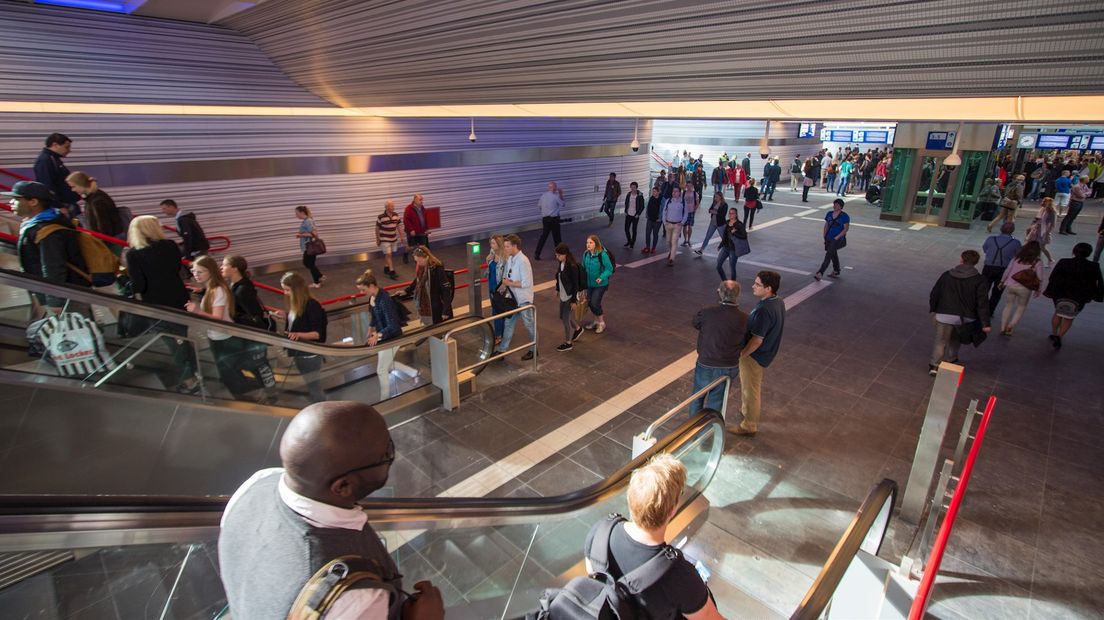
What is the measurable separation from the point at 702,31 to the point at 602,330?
4490 millimetres

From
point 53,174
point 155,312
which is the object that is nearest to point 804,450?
point 155,312

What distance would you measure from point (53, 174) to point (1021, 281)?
11.6 metres

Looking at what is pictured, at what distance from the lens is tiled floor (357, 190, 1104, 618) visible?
3.49 m

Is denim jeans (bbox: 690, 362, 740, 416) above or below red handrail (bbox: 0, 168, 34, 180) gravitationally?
below

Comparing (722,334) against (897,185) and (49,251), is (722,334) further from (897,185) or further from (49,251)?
(897,185)

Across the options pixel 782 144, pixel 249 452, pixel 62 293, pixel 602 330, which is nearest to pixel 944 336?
pixel 602 330

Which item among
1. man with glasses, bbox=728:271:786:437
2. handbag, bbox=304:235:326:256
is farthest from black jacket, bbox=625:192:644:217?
man with glasses, bbox=728:271:786:437

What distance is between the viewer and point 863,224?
1516cm

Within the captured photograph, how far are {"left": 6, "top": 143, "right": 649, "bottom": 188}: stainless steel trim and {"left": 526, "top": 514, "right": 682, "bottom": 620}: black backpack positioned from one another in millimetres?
9811

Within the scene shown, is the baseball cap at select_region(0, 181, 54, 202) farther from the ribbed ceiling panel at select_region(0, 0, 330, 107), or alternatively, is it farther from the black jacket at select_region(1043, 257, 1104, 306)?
the black jacket at select_region(1043, 257, 1104, 306)

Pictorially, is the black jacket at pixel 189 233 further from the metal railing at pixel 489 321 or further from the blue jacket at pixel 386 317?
the metal railing at pixel 489 321

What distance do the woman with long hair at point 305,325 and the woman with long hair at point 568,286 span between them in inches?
114

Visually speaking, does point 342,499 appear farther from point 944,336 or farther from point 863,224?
point 863,224

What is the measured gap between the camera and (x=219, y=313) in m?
4.62
